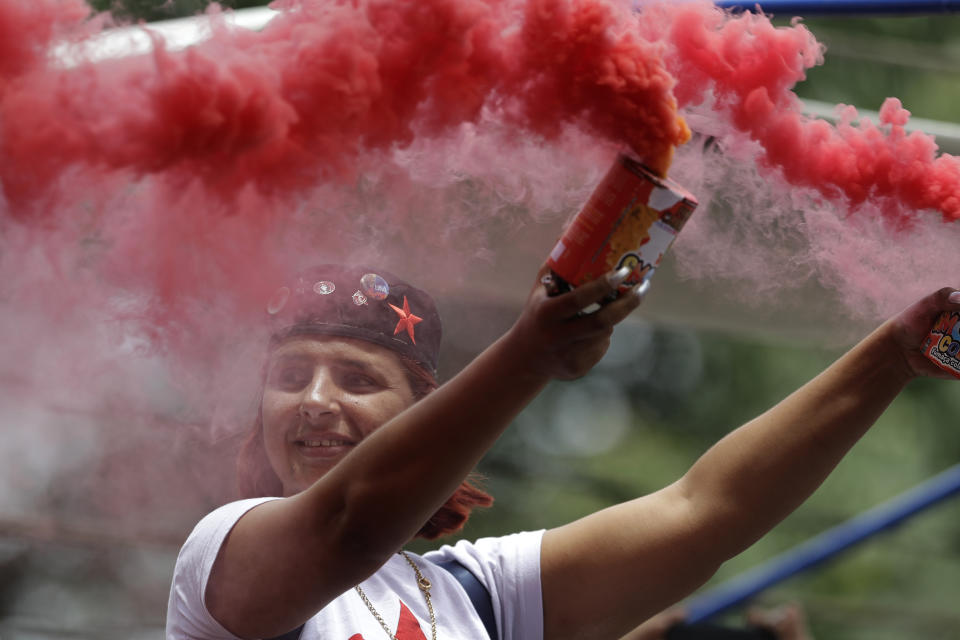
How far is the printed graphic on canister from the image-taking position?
4.98 feet

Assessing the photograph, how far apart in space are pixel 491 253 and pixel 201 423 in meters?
0.64

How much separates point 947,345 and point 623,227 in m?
0.69

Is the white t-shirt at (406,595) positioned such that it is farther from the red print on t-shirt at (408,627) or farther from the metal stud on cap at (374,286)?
the metal stud on cap at (374,286)

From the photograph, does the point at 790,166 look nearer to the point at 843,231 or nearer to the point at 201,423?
the point at 843,231

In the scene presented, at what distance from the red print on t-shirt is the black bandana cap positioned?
43cm

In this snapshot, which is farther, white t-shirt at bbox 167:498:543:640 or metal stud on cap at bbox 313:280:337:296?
metal stud on cap at bbox 313:280:337:296

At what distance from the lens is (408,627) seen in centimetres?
150

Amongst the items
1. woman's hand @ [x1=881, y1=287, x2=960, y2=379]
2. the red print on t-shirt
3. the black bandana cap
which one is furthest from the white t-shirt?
woman's hand @ [x1=881, y1=287, x2=960, y2=379]

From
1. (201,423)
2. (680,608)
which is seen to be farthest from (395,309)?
(680,608)

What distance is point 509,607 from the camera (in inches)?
64.5

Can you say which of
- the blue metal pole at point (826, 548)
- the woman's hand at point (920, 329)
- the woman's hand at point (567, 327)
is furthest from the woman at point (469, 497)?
the blue metal pole at point (826, 548)

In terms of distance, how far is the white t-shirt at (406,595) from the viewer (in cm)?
129

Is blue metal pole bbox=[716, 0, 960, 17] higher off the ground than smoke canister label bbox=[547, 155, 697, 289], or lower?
higher

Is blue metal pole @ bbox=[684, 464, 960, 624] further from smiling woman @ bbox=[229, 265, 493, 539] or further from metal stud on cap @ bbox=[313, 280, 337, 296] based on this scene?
metal stud on cap @ bbox=[313, 280, 337, 296]
